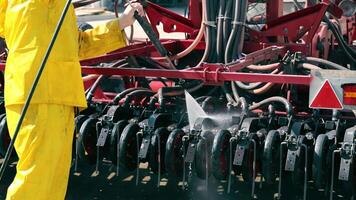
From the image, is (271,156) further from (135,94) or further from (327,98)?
(135,94)

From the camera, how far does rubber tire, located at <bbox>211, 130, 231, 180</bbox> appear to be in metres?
3.98

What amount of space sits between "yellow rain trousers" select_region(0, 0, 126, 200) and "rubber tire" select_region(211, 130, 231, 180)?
0.90 meters

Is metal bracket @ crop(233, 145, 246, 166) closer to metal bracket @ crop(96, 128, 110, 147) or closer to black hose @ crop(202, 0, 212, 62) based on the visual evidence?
metal bracket @ crop(96, 128, 110, 147)

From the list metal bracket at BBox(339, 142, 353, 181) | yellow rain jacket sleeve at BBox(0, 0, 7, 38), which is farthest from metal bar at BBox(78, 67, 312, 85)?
yellow rain jacket sleeve at BBox(0, 0, 7, 38)

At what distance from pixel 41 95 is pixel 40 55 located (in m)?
0.21

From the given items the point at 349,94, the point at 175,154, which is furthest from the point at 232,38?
the point at 349,94

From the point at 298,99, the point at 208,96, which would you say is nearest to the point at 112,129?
the point at 208,96

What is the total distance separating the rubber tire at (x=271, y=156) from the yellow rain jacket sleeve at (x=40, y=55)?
3.79 feet

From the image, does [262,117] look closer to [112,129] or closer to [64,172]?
[112,129]

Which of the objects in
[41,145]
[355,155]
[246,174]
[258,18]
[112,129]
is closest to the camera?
[41,145]

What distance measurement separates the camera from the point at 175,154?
417 centimetres

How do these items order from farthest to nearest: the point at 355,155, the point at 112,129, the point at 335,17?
1. the point at 335,17
2. the point at 112,129
3. the point at 355,155

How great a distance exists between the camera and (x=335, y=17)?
5.48 metres

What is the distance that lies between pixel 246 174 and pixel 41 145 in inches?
52.6
